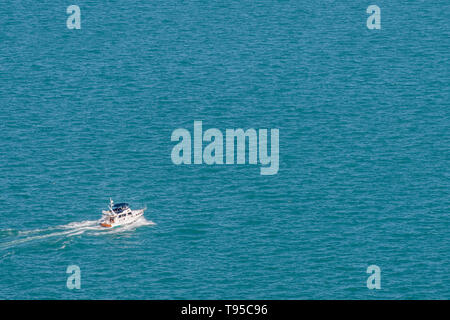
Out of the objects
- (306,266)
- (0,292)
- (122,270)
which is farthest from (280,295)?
(0,292)
